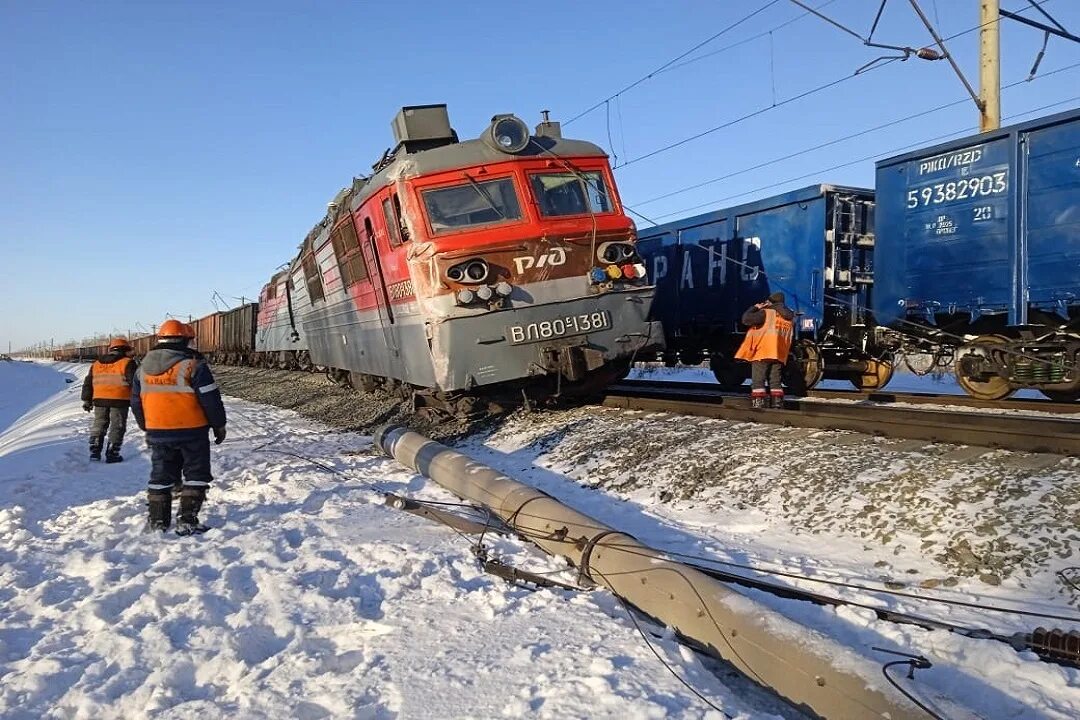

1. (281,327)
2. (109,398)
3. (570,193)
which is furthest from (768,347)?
(281,327)

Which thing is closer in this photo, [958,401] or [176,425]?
[176,425]

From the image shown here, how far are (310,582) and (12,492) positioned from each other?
4.34 meters

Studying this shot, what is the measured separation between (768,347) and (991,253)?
3059 millimetres

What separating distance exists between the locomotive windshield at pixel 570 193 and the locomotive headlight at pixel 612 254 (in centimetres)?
59

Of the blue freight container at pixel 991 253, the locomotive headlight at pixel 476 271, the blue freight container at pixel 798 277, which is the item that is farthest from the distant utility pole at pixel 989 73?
the locomotive headlight at pixel 476 271

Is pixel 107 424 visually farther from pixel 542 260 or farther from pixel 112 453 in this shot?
pixel 542 260

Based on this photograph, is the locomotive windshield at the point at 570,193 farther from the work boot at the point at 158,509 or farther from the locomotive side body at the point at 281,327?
the locomotive side body at the point at 281,327

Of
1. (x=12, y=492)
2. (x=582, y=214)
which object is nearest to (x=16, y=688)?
(x=12, y=492)

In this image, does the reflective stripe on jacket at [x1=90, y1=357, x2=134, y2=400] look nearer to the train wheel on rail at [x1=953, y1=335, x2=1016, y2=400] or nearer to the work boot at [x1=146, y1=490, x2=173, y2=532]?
the work boot at [x1=146, y1=490, x2=173, y2=532]

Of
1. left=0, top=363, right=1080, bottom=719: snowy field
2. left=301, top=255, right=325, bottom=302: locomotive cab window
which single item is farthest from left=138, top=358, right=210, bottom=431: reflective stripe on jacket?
left=301, top=255, right=325, bottom=302: locomotive cab window

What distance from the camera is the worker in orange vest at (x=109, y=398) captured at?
8.94m

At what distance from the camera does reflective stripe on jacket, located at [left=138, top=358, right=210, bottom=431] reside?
18.1 ft

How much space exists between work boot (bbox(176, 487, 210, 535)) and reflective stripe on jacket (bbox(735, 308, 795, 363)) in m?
5.72

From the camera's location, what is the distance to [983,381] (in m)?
9.52
